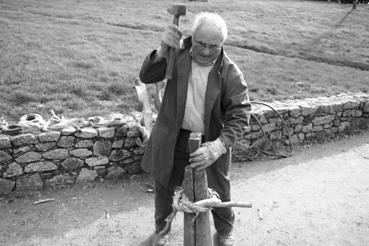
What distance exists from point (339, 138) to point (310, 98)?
3.27ft

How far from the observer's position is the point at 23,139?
172 inches

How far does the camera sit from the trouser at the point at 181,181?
3.07 meters

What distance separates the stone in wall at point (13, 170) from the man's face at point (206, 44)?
292 centimetres

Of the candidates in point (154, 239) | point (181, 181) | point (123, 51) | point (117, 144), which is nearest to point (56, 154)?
point (117, 144)

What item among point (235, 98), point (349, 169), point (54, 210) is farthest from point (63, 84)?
Result: point (349, 169)

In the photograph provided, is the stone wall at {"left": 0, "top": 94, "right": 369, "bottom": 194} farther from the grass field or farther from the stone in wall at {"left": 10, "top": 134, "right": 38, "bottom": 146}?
the grass field

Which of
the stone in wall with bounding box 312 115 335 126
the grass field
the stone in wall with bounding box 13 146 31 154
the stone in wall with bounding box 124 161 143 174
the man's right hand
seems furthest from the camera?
the stone in wall with bounding box 312 115 335 126

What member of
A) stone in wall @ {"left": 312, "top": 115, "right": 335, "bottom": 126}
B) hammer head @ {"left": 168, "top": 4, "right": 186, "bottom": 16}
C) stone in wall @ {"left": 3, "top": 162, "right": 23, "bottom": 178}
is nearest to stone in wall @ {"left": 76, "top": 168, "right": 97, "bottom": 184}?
stone in wall @ {"left": 3, "top": 162, "right": 23, "bottom": 178}

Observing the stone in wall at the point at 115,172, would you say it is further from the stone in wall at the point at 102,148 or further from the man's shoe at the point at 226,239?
the man's shoe at the point at 226,239

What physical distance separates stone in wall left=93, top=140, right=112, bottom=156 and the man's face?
8.27ft

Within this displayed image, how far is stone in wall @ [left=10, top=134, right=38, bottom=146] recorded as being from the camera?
4344 millimetres

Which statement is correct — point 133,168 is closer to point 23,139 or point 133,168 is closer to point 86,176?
point 86,176

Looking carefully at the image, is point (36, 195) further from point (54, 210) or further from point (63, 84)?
point (63, 84)

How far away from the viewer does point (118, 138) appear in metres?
4.94
